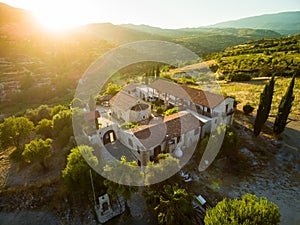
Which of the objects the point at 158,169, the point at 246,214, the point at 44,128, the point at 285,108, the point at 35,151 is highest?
the point at 285,108

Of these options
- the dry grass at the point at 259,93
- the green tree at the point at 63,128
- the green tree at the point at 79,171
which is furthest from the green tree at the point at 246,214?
the dry grass at the point at 259,93

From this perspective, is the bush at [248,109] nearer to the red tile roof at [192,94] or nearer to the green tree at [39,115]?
the red tile roof at [192,94]

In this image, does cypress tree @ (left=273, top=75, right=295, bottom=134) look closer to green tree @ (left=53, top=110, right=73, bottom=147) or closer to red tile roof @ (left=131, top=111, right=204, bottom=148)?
red tile roof @ (left=131, top=111, right=204, bottom=148)

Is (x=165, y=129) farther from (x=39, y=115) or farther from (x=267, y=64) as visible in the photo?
(x=267, y=64)

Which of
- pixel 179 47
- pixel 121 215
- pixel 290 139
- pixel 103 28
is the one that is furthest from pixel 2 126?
pixel 103 28

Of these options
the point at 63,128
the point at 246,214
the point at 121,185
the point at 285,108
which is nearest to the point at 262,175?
the point at 285,108

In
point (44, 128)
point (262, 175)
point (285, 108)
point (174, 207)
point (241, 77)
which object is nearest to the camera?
point (174, 207)
